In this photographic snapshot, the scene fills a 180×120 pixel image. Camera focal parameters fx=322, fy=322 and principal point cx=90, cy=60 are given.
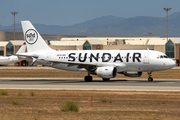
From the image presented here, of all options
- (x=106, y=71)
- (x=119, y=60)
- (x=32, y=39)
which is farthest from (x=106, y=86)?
(x=32, y=39)

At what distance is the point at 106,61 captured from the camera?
45.2m

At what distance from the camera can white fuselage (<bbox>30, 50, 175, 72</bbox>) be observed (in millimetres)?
43594

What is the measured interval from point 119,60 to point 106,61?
6.22 ft

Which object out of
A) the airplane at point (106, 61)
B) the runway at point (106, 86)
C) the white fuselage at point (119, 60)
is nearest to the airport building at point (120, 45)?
the airplane at point (106, 61)

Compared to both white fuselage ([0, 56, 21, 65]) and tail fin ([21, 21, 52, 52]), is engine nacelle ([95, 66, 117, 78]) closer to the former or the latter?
tail fin ([21, 21, 52, 52])

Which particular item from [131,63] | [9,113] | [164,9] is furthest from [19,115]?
[164,9]

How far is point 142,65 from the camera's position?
144 ft

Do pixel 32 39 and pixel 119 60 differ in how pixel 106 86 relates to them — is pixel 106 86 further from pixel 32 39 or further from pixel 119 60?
pixel 32 39

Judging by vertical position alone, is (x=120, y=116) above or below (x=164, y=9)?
below

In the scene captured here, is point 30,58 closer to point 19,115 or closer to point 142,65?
point 142,65

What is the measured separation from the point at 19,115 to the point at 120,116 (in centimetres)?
544

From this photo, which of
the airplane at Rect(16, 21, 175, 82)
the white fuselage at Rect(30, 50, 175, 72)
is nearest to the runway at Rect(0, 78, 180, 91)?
the airplane at Rect(16, 21, 175, 82)

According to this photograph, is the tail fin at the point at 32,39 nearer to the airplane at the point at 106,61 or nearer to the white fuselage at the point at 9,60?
the airplane at the point at 106,61

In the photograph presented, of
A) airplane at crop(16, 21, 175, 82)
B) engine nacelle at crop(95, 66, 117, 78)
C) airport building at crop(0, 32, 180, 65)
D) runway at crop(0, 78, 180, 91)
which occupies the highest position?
airport building at crop(0, 32, 180, 65)
